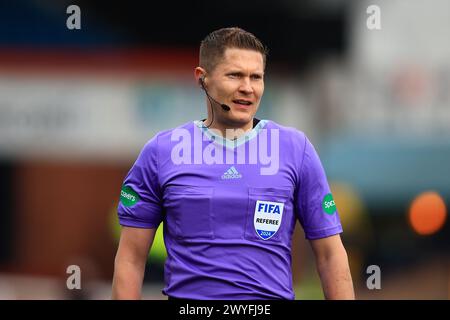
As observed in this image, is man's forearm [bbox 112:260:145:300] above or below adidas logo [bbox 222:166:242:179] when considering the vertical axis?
below

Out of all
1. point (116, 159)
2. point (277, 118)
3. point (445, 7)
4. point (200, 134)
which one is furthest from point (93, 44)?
point (200, 134)

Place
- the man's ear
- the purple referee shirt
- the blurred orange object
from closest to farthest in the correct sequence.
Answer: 1. the purple referee shirt
2. the man's ear
3. the blurred orange object

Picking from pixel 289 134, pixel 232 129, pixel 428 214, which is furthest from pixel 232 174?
pixel 428 214

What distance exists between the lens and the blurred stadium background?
22.2 metres

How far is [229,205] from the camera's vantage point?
4.81 m

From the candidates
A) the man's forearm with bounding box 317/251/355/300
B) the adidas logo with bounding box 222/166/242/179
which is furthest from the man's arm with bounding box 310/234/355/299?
the adidas logo with bounding box 222/166/242/179

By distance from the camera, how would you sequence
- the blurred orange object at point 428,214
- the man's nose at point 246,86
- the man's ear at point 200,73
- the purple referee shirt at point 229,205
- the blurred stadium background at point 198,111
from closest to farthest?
the purple referee shirt at point 229,205
the man's nose at point 246,86
the man's ear at point 200,73
the blurred orange object at point 428,214
the blurred stadium background at point 198,111

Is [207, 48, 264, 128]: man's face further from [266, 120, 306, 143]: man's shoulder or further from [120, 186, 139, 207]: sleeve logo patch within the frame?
[120, 186, 139, 207]: sleeve logo patch

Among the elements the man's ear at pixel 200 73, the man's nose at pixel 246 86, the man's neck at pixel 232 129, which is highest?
the man's ear at pixel 200 73

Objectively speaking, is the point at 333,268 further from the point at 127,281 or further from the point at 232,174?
the point at 127,281

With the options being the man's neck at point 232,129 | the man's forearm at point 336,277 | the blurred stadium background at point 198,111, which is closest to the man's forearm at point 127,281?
the man's neck at point 232,129

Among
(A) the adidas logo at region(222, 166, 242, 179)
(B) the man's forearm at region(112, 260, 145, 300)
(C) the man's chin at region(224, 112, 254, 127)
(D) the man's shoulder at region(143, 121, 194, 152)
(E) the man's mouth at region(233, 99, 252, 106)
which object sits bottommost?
(B) the man's forearm at region(112, 260, 145, 300)

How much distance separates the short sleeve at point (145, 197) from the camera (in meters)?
5.00

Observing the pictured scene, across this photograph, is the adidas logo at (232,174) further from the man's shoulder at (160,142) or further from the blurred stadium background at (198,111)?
the blurred stadium background at (198,111)
